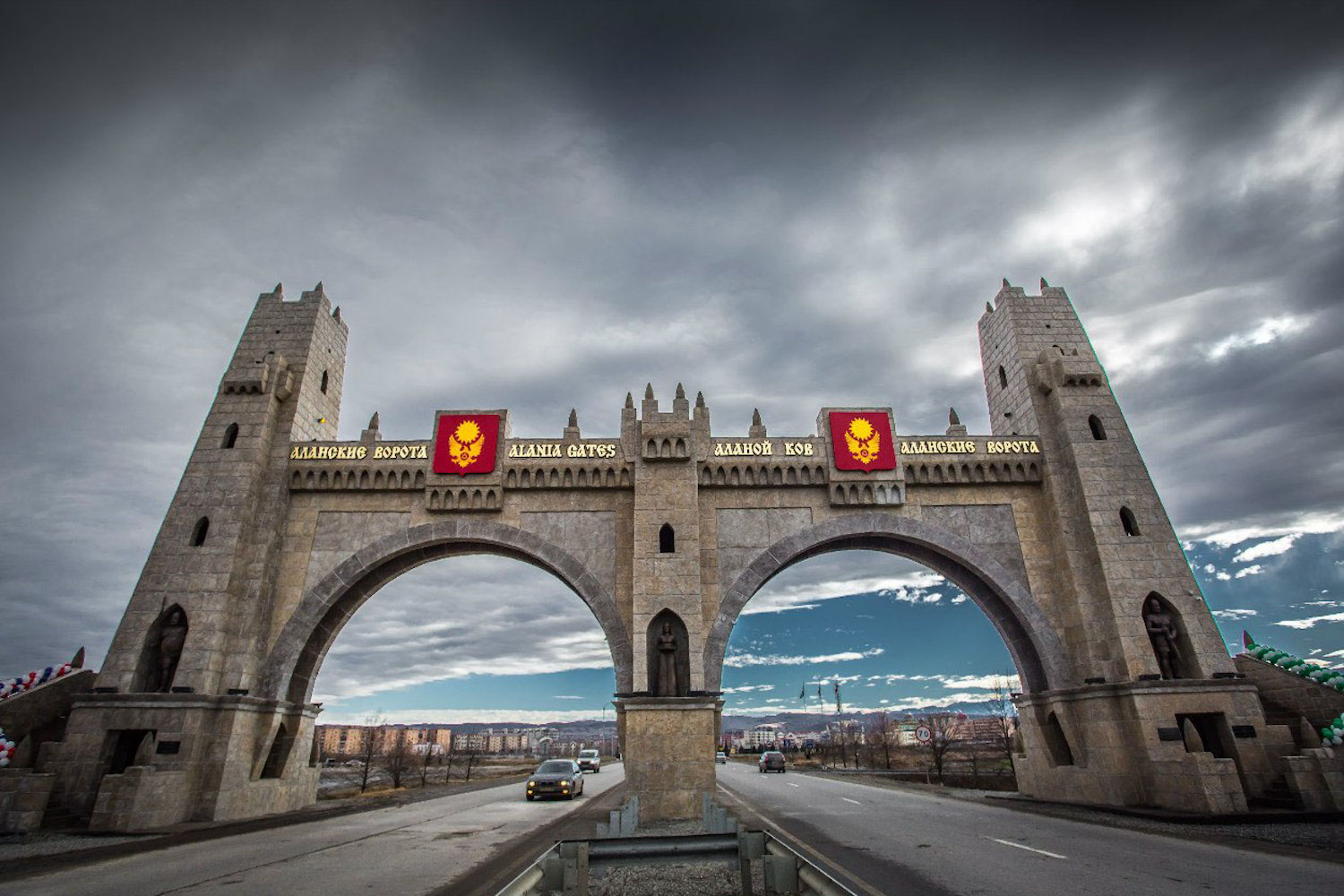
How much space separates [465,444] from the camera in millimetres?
21719

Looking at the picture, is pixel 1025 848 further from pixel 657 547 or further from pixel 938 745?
pixel 938 745

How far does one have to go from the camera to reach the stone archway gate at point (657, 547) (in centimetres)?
1766

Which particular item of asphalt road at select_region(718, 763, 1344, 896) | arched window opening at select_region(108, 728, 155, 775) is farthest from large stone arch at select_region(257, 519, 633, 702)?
asphalt road at select_region(718, 763, 1344, 896)

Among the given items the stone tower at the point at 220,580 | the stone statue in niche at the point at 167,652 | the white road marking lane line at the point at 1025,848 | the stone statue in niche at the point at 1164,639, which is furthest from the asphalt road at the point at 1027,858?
the stone statue in niche at the point at 167,652

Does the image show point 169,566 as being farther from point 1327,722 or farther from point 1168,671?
point 1327,722

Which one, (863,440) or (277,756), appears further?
(863,440)

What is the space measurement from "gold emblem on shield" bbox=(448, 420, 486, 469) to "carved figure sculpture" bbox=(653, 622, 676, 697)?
8446 millimetres

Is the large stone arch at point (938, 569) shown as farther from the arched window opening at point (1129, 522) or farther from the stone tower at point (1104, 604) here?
the arched window opening at point (1129, 522)

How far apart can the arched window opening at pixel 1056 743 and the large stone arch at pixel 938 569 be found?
1.03 meters

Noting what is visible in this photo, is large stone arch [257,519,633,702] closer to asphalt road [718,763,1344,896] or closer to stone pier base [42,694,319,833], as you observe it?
stone pier base [42,694,319,833]

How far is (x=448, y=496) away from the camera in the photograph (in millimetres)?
21250

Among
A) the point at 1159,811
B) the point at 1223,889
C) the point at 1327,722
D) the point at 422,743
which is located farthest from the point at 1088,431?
the point at 422,743

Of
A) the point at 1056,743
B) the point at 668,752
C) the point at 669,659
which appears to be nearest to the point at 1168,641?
the point at 1056,743

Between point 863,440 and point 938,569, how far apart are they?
204 inches
